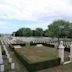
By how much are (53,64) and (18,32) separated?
6984cm

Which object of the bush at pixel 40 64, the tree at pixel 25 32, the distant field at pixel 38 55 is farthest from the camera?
the tree at pixel 25 32

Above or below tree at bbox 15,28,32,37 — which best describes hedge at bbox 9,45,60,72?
below

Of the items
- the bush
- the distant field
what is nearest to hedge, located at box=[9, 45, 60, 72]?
the bush

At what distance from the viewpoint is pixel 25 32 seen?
72.9 m

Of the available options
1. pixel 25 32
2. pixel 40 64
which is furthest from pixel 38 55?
pixel 25 32

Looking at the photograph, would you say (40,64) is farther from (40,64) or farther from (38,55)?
(38,55)

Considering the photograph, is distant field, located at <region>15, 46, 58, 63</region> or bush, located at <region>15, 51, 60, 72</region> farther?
distant field, located at <region>15, 46, 58, 63</region>

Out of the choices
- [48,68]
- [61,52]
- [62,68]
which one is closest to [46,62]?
[48,68]

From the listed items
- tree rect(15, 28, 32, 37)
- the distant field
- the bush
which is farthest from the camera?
tree rect(15, 28, 32, 37)

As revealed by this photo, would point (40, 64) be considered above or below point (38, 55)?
above

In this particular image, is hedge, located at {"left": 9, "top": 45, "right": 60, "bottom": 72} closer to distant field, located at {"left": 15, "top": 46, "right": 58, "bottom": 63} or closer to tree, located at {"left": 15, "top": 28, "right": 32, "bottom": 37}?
distant field, located at {"left": 15, "top": 46, "right": 58, "bottom": 63}

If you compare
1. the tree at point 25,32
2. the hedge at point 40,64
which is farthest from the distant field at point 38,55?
the tree at point 25,32

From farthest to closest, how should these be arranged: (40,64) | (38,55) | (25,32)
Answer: (25,32) < (38,55) < (40,64)

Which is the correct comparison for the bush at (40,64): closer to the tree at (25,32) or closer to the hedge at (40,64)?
the hedge at (40,64)
